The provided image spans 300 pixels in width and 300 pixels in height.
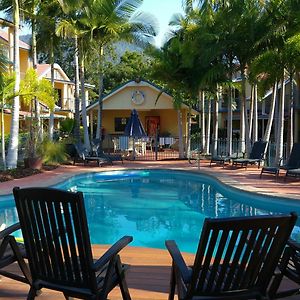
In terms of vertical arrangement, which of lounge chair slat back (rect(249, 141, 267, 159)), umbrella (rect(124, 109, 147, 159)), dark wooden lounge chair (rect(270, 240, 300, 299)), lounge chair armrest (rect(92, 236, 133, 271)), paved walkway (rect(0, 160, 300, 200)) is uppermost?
umbrella (rect(124, 109, 147, 159))

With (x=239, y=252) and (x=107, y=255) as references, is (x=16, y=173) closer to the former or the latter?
(x=107, y=255)

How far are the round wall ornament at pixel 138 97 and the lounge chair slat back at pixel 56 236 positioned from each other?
74.3 feet

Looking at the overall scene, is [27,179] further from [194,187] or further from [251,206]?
[251,206]

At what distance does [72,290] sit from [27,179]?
434 inches

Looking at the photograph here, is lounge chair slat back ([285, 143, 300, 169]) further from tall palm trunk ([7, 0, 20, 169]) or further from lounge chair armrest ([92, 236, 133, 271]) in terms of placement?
lounge chair armrest ([92, 236, 133, 271])

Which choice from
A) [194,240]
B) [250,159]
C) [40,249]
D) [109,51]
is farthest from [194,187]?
[109,51]

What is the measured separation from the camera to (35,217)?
2895mm

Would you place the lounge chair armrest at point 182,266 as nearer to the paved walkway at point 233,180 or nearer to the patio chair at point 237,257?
the patio chair at point 237,257

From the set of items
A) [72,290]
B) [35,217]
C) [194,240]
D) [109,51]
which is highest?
[109,51]

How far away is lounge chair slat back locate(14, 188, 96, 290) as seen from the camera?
275cm

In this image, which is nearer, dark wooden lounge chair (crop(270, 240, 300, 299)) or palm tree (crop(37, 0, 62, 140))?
dark wooden lounge chair (crop(270, 240, 300, 299))

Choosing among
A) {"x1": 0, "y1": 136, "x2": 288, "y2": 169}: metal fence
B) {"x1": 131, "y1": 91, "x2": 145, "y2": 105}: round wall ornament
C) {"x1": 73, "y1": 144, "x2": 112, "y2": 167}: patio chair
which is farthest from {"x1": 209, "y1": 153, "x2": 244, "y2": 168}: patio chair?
{"x1": 131, "y1": 91, "x2": 145, "y2": 105}: round wall ornament

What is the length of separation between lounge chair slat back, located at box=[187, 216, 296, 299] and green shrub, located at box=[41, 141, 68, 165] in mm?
14696

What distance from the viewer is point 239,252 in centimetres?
262
